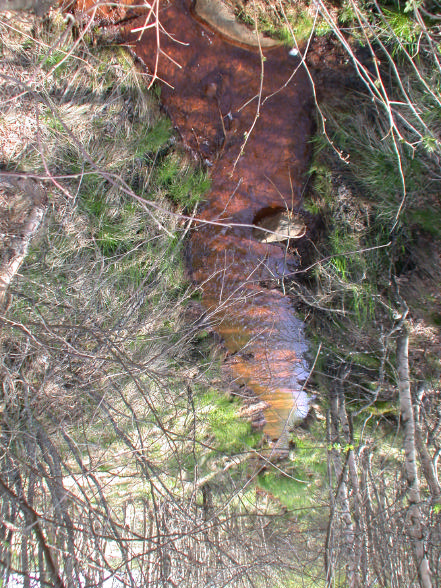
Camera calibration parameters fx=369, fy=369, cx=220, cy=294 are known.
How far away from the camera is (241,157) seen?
409cm

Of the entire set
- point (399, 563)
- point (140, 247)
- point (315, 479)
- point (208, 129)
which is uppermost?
point (208, 129)

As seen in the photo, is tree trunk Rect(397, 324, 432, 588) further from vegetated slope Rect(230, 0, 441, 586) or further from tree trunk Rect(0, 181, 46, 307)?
tree trunk Rect(0, 181, 46, 307)

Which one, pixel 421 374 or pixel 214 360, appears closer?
pixel 421 374

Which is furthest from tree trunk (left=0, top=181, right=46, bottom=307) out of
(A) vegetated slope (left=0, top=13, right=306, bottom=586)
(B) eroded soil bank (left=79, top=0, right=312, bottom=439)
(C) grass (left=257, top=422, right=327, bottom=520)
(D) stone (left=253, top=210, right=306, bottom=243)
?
(C) grass (left=257, top=422, right=327, bottom=520)

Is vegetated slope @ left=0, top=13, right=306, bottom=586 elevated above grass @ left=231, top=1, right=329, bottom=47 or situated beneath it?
situated beneath

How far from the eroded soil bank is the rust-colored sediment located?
1 cm

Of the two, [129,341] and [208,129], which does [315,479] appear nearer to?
[129,341]

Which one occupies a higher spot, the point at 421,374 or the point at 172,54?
the point at 172,54

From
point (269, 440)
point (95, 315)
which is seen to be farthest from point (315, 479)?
point (95, 315)

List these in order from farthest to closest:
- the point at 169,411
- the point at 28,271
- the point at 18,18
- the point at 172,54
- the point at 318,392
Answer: the point at 318,392, the point at 169,411, the point at 172,54, the point at 28,271, the point at 18,18

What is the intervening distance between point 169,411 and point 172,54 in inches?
152

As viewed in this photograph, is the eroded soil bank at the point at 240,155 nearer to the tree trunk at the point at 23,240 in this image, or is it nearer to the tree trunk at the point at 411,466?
the tree trunk at the point at 411,466

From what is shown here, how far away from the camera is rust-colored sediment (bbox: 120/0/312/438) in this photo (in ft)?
12.5

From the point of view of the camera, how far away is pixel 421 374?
3861 millimetres
